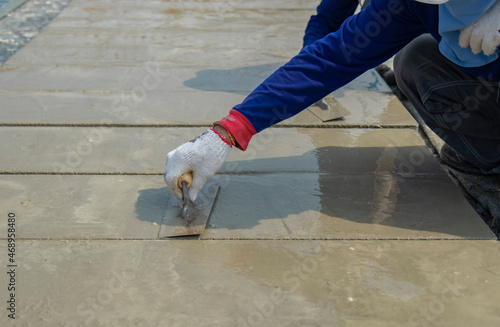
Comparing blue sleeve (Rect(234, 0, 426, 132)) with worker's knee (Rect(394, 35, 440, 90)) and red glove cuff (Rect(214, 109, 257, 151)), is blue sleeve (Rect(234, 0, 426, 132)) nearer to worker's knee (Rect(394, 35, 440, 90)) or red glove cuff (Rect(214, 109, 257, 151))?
red glove cuff (Rect(214, 109, 257, 151))

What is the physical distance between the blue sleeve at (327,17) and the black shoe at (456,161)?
0.99m

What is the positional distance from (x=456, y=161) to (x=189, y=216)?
1259mm

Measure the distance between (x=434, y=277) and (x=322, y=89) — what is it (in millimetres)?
780

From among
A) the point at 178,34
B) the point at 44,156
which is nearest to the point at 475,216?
the point at 44,156

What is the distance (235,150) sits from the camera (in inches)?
111

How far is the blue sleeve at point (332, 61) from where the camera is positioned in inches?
83.4

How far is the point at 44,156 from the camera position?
8.91ft

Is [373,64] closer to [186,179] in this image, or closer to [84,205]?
[186,179]

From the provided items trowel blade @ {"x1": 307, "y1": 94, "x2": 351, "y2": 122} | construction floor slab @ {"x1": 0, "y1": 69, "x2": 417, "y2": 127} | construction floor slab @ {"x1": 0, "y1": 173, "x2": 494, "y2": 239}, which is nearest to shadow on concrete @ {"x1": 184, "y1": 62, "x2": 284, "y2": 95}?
construction floor slab @ {"x1": 0, "y1": 69, "x2": 417, "y2": 127}

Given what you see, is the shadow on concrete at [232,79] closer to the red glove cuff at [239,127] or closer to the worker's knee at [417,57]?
the worker's knee at [417,57]

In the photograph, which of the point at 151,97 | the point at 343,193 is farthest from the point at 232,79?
the point at 343,193

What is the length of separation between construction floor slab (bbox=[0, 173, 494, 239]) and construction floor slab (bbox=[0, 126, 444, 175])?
0.28 ft

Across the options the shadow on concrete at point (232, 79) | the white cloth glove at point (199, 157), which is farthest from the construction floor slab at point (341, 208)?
the shadow on concrete at point (232, 79)

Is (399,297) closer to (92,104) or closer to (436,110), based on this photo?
(436,110)
